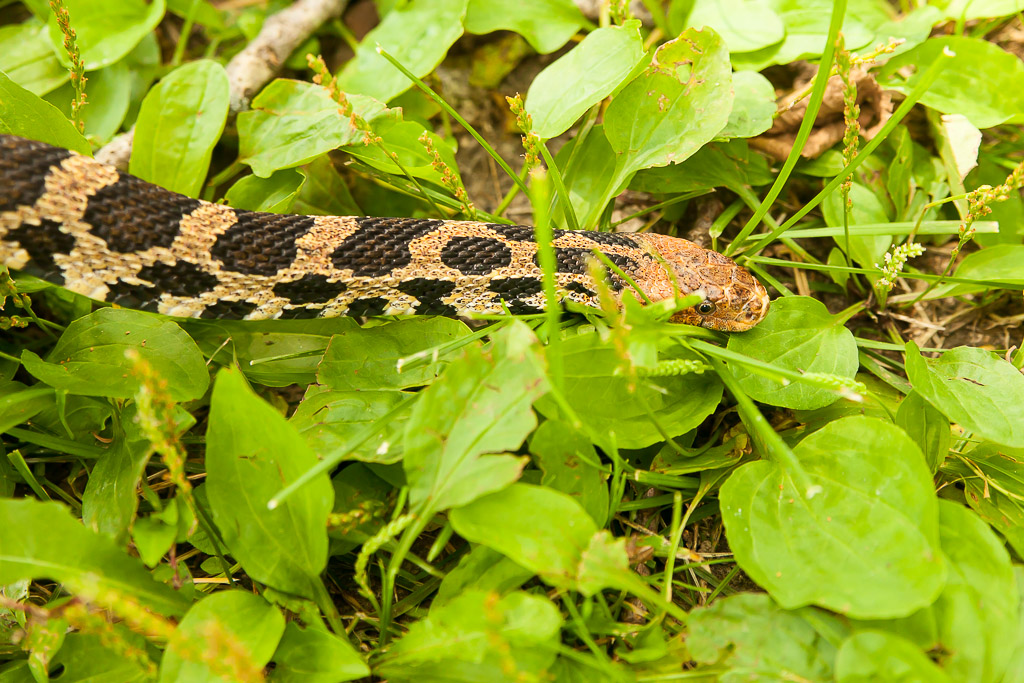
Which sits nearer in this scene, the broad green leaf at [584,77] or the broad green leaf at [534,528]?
the broad green leaf at [534,528]

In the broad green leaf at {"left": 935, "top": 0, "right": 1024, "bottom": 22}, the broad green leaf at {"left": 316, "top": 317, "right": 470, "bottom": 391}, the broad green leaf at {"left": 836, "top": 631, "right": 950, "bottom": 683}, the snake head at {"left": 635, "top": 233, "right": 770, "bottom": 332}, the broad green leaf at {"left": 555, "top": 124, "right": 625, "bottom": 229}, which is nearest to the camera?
the broad green leaf at {"left": 836, "top": 631, "right": 950, "bottom": 683}

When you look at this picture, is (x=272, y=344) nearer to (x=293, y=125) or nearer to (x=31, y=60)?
(x=293, y=125)

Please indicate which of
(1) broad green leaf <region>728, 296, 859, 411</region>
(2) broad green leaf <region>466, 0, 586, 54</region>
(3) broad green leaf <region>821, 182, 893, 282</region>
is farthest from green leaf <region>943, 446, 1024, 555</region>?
(2) broad green leaf <region>466, 0, 586, 54</region>

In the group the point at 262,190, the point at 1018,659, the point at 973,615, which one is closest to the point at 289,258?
the point at 262,190

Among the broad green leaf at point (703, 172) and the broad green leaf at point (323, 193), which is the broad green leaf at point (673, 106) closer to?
the broad green leaf at point (703, 172)

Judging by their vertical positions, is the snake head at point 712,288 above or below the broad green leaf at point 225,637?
above

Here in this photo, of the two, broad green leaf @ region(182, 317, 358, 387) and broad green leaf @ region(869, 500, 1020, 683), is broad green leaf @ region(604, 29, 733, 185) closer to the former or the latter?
broad green leaf @ region(182, 317, 358, 387)

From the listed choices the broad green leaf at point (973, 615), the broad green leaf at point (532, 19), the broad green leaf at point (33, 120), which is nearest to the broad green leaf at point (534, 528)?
the broad green leaf at point (973, 615)
